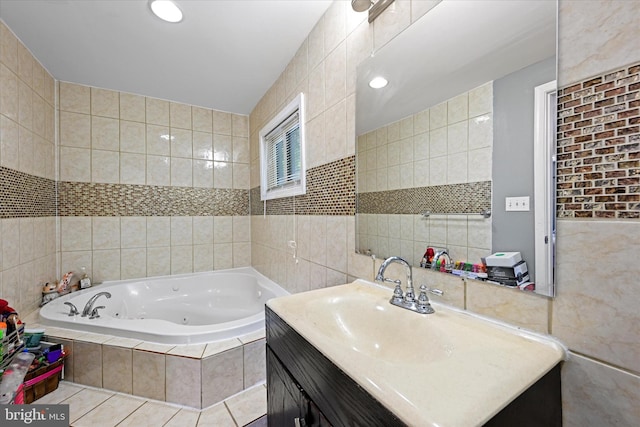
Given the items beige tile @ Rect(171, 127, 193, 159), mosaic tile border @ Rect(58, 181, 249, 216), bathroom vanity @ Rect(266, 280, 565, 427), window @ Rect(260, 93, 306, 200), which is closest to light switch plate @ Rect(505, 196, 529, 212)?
bathroom vanity @ Rect(266, 280, 565, 427)

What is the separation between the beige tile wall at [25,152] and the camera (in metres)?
1.70

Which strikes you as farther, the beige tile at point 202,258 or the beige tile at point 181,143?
the beige tile at point 202,258

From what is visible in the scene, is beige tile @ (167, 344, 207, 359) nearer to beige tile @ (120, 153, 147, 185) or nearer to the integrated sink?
the integrated sink

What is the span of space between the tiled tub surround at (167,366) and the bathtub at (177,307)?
0.06 meters

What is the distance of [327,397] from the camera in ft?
2.06

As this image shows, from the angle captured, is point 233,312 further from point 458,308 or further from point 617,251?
point 617,251

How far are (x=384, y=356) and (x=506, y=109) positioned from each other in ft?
2.73

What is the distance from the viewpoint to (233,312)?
8.63 feet

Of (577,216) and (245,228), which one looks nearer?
(577,216)

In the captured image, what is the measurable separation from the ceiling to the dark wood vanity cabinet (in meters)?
1.73

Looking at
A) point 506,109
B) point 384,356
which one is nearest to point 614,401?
point 384,356

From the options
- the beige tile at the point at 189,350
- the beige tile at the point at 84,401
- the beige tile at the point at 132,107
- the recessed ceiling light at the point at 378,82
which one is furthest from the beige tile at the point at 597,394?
the beige tile at the point at 132,107

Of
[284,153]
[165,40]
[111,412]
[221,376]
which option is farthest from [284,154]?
[111,412]

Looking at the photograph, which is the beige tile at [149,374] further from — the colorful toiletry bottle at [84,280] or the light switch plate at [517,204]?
the light switch plate at [517,204]
